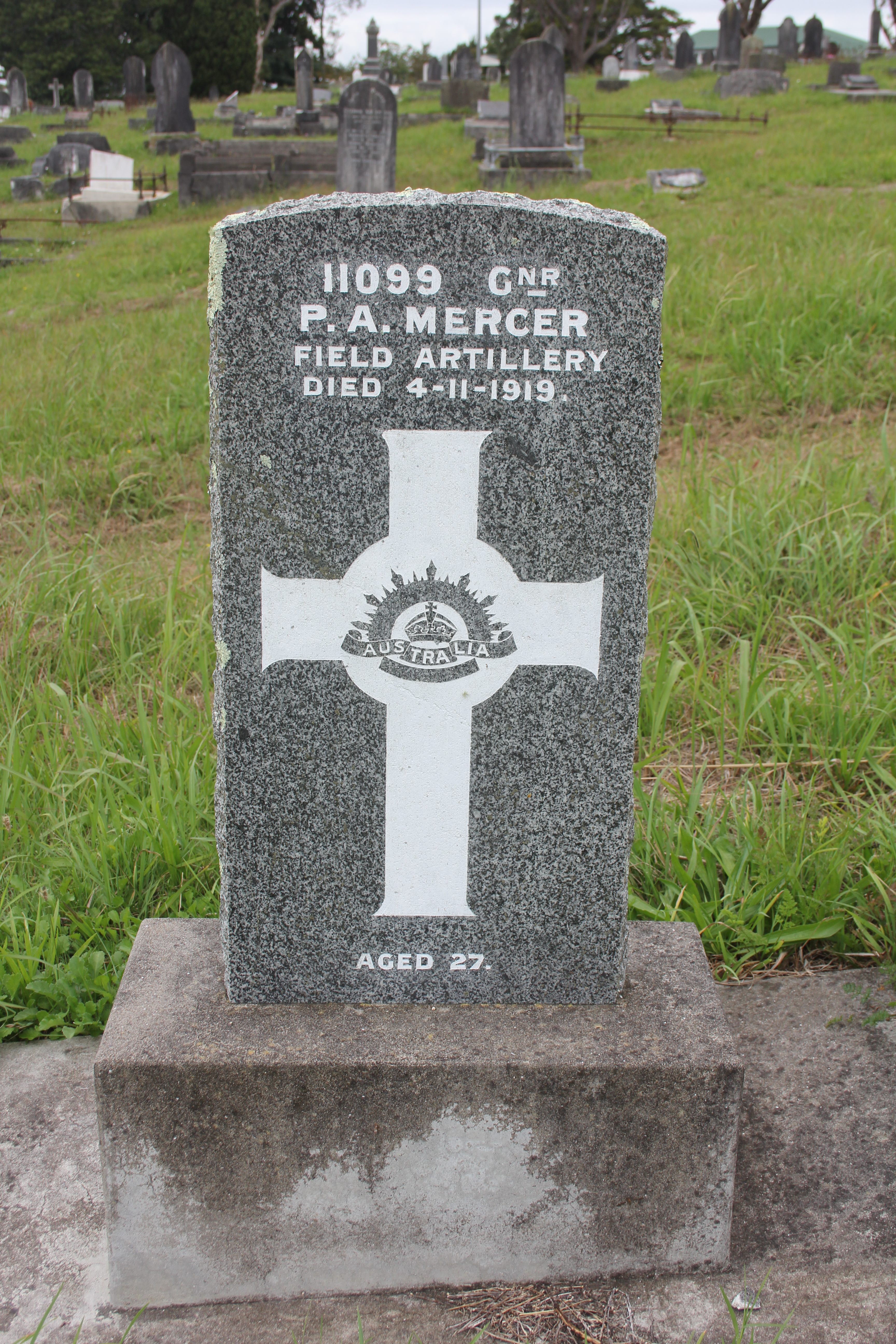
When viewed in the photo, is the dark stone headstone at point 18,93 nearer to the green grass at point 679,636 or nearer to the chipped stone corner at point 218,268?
the green grass at point 679,636

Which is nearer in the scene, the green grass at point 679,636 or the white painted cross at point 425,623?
the white painted cross at point 425,623

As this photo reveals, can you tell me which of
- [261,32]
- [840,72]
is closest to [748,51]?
[840,72]

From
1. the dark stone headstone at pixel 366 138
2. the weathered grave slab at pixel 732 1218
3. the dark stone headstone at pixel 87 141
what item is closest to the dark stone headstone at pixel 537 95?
the dark stone headstone at pixel 366 138

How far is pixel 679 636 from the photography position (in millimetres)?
2924

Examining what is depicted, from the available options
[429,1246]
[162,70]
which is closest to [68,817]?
[429,1246]

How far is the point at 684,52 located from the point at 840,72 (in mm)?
6129

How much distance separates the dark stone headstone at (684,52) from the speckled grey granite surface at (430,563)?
84.3 ft

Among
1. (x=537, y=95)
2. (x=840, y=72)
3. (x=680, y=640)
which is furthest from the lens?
(x=840, y=72)

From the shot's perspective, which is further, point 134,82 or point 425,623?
point 134,82

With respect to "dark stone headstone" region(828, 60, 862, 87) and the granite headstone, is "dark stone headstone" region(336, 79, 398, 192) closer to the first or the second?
"dark stone headstone" region(828, 60, 862, 87)

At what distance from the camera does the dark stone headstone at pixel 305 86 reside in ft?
64.4

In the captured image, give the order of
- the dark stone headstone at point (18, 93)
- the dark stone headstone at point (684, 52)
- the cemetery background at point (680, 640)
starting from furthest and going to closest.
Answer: the dark stone headstone at point (18, 93) → the dark stone headstone at point (684, 52) → the cemetery background at point (680, 640)

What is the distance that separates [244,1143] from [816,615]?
6.89 feet

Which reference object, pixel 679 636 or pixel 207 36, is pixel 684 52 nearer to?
pixel 207 36
